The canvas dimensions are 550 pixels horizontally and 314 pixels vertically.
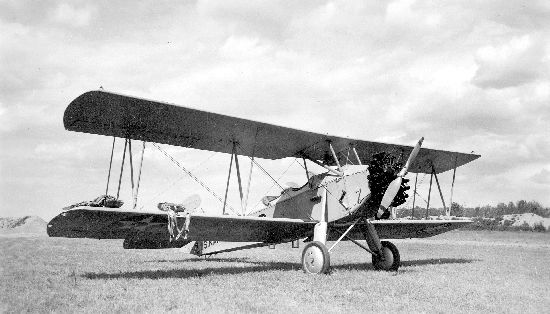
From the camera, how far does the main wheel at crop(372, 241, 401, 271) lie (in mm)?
A: 10586

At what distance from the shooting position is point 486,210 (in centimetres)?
10625

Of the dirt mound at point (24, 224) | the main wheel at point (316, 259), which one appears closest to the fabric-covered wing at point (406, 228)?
the main wheel at point (316, 259)

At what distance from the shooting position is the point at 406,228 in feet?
42.8

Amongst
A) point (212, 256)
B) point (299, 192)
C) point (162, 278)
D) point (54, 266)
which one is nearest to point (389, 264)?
point (299, 192)

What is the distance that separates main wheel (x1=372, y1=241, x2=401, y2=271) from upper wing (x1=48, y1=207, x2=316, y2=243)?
1809 mm

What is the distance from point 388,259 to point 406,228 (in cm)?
269

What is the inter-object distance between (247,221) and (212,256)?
6.01 meters

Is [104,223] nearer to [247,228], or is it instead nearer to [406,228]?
[247,228]

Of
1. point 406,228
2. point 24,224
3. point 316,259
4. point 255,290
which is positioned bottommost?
point 24,224

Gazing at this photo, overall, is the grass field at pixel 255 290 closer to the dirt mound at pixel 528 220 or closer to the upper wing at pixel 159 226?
the upper wing at pixel 159 226

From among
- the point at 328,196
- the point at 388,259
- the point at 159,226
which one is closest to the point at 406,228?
the point at 388,259

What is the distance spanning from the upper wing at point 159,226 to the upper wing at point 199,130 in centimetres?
188

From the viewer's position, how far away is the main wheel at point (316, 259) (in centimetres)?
905

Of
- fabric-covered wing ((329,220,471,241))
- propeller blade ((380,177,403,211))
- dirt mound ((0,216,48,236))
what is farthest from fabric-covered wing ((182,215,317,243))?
dirt mound ((0,216,48,236))
